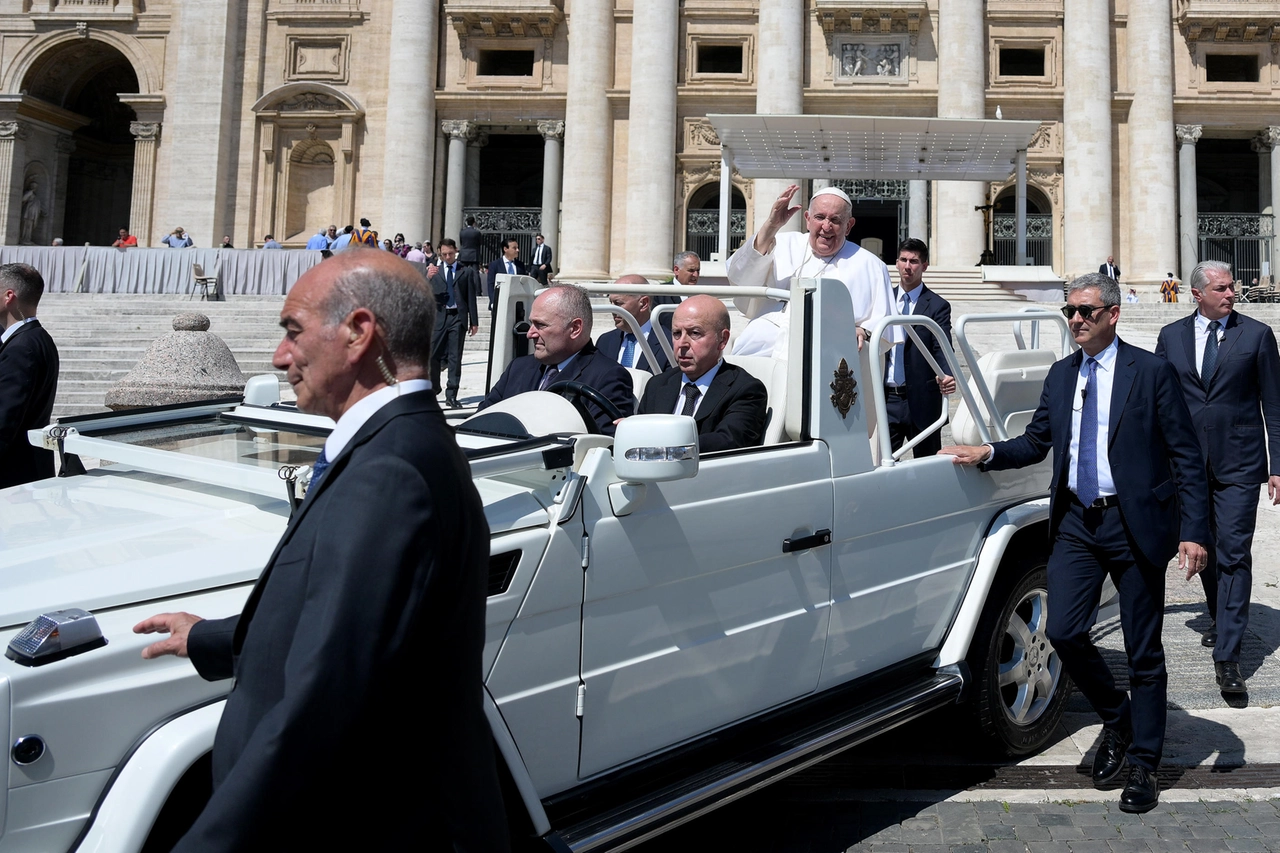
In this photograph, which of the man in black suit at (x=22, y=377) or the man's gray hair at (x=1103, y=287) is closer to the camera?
the man's gray hair at (x=1103, y=287)

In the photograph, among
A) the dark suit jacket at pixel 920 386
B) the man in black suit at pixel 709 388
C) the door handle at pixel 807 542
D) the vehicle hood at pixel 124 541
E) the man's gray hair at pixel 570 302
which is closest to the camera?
the vehicle hood at pixel 124 541

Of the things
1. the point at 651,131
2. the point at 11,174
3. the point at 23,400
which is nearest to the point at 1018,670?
the point at 23,400

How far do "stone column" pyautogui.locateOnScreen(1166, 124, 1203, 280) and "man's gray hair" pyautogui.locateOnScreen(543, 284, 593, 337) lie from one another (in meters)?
29.4

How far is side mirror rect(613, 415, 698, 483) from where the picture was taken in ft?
9.36

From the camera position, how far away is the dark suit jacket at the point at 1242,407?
5.96 meters

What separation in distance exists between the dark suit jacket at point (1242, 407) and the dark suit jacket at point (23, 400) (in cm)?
594

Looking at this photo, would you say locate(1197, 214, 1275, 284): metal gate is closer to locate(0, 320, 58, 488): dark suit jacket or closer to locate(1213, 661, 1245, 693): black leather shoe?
locate(1213, 661, 1245, 693): black leather shoe

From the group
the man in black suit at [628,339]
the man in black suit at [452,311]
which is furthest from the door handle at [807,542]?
the man in black suit at [452,311]

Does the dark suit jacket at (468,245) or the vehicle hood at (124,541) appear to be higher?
the dark suit jacket at (468,245)

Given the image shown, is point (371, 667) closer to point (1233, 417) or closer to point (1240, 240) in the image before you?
point (1233, 417)

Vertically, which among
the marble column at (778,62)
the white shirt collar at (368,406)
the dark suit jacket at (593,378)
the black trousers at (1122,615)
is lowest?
the black trousers at (1122,615)

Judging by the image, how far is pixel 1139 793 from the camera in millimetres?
4262

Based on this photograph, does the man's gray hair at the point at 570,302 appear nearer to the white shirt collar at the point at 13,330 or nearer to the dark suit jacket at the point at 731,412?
the dark suit jacket at the point at 731,412

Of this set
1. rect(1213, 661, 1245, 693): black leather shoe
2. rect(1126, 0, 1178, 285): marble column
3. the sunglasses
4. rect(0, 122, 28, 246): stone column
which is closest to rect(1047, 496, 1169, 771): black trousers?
the sunglasses
